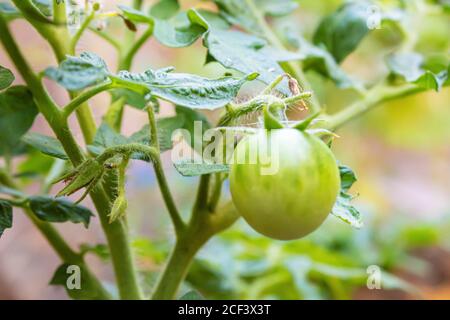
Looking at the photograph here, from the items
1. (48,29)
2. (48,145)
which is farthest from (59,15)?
(48,145)

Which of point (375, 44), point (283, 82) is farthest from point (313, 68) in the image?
point (375, 44)

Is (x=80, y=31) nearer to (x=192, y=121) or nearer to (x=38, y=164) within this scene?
(x=192, y=121)

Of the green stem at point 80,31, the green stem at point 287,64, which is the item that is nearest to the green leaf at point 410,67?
the green stem at point 287,64

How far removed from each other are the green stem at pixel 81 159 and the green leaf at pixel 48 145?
15mm

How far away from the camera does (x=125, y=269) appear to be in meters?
0.65

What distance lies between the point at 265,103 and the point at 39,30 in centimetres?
26

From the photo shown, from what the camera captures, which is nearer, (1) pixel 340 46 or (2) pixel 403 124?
(1) pixel 340 46

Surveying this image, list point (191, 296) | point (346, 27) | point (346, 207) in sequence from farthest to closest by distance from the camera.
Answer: point (346, 27) → point (191, 296) → point (346, 207)

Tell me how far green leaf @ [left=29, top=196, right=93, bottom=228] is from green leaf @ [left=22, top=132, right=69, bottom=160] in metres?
0.07

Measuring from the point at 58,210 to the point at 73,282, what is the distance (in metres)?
0.09

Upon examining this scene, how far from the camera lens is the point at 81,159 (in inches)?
21.2
